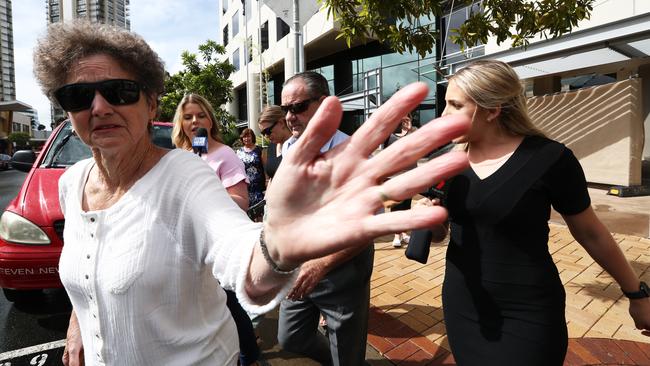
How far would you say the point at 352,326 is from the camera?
213 centimetres

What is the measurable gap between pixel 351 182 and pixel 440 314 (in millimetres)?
3151

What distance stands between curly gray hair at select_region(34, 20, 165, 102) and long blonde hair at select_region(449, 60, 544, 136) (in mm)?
1332

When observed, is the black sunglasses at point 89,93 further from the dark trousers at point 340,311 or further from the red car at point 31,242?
the red car at point 31,242

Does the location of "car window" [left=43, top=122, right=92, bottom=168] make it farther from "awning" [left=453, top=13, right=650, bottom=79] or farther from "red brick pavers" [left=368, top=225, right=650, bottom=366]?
"awning" [left=453, top=13, right=650, bottom=79]

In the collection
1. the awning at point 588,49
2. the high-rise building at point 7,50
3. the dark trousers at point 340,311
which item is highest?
the high-rise building at point 7,50

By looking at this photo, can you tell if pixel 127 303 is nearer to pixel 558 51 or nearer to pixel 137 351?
pixel 137 351

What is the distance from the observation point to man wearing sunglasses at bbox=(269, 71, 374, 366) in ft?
6.27

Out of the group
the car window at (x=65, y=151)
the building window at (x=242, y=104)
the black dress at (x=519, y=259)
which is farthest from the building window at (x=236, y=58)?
the black dress at (x=519, y=259)

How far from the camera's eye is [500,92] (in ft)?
5.49

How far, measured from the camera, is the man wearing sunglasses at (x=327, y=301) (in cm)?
191

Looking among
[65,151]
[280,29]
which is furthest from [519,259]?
[280,29]

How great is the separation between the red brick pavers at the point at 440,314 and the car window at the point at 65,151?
3.46 metres

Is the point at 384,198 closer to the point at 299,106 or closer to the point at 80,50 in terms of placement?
→ the point at 80,50

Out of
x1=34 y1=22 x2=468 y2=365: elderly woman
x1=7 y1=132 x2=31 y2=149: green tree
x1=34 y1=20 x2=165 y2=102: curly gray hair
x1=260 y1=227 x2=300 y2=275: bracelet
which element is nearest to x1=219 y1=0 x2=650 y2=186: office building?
x1=34 y1=20 x2=165 y2=102: curly gray hair
